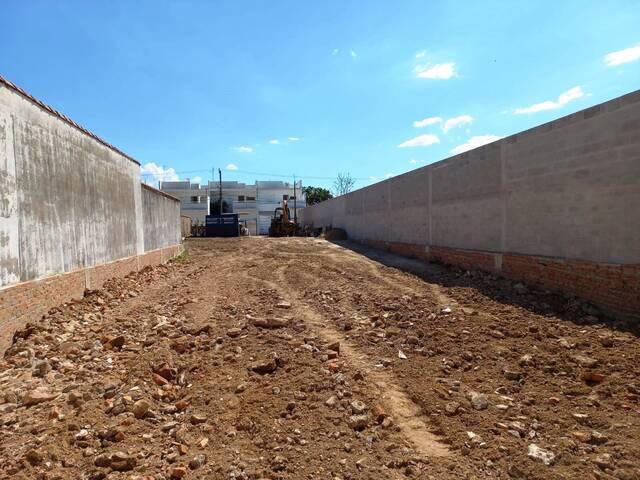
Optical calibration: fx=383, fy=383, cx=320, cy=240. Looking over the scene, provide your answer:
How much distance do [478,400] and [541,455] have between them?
31.1 inches

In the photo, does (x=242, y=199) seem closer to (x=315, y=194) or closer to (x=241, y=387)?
(x=315, y=194)

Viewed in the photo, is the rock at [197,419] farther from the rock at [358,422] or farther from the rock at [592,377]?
the rock at [592,377]

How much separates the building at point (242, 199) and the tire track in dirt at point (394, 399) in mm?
44481

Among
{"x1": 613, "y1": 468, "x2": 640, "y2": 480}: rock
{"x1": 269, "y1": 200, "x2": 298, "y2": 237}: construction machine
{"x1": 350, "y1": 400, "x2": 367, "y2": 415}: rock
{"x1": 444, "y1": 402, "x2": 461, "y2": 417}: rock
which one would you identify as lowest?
{"x1": 613, "y1": 468, "x2": 640, "y2": 480}: rock

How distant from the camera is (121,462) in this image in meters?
2.71

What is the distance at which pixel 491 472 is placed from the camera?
266 centimetres

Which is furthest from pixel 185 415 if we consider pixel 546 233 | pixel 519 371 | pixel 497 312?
pixel 546 233

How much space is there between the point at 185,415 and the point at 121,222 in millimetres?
7558

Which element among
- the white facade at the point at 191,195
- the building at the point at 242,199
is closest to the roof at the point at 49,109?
the building at the point at 242,199

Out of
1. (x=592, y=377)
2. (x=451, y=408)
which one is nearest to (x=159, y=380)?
(x=451, y=408)

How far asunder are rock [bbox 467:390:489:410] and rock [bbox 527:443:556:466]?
617 millimetres

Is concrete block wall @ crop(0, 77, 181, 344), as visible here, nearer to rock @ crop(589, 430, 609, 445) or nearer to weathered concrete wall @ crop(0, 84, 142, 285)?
weathered concrete wall @ crop(0, 84, 142, 285)

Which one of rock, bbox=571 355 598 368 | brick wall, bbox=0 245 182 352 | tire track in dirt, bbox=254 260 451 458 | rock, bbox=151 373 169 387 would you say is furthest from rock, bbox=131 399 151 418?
rock, bbox=571 355 598 368

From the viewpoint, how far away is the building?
52844mm
